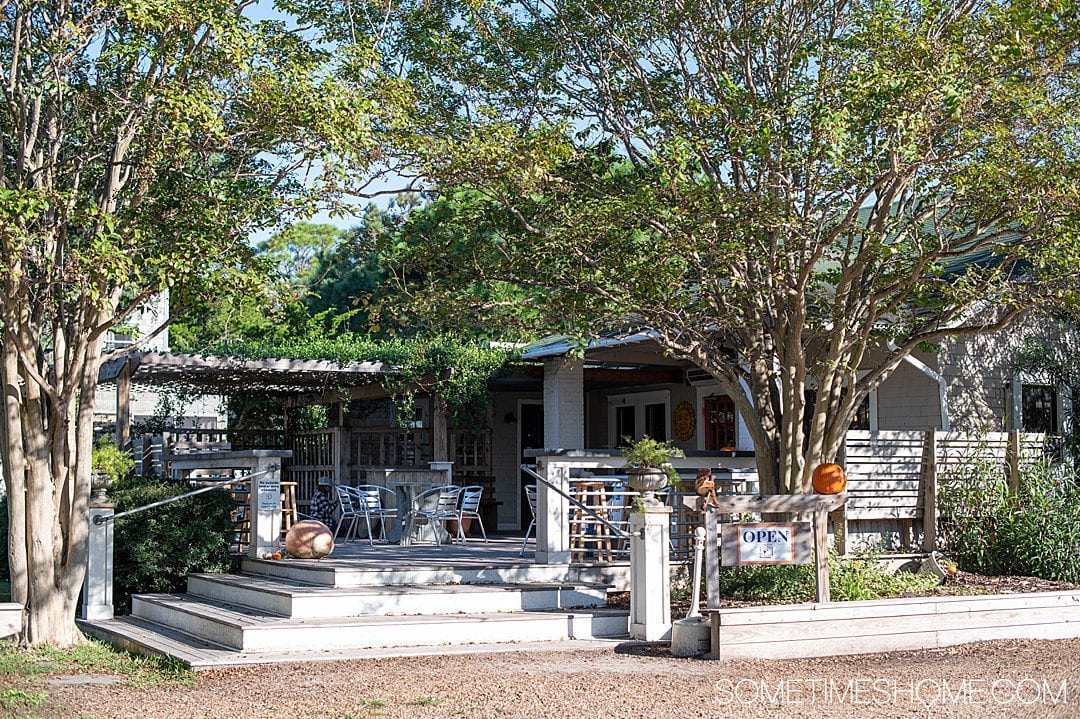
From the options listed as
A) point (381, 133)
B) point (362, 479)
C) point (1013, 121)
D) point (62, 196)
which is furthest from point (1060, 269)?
point (362, 479)

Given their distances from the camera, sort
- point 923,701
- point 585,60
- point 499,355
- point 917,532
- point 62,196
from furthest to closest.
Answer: point 499,355
point 917,532
point 585,60
point 62,196
point 923,701

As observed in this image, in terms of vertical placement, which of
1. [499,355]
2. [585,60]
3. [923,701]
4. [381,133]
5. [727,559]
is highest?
[585,60]

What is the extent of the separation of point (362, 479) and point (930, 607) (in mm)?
10564

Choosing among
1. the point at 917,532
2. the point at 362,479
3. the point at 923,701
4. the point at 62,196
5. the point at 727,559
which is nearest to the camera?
the point at 923,701

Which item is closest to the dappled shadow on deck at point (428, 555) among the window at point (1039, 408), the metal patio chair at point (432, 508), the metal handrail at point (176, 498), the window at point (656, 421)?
the metal patio chair at point (432, 508)

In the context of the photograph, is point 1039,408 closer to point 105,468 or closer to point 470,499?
point 470,499

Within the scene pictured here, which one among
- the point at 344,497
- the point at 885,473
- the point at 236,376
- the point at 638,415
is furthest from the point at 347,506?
the point at 885,473

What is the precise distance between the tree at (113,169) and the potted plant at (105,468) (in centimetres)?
126

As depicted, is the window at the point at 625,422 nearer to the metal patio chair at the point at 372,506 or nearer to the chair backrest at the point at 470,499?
the chair backrest at the point at 470,499

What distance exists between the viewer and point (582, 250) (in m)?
9.61

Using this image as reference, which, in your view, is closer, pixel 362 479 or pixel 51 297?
pixel 51 297

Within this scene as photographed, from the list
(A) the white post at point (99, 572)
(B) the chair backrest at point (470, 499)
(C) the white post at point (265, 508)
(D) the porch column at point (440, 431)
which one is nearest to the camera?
(A) the white post at point (99, 572)

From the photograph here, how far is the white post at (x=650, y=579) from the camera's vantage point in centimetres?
877

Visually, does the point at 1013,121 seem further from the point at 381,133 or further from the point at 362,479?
the point at 362,479
